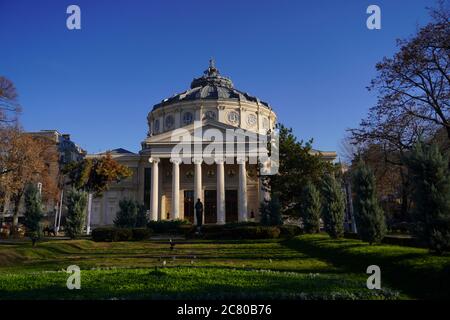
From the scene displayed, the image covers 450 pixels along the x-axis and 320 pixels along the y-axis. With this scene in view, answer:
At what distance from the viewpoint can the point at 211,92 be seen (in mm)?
65625

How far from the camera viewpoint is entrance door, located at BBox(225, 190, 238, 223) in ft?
176

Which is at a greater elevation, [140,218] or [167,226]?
[140,218]

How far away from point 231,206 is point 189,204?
5.94 metres

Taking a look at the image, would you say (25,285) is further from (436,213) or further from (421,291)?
(436,213)

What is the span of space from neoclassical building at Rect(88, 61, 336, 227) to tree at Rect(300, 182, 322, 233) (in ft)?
43.9

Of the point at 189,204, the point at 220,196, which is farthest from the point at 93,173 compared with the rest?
the point at 189,204

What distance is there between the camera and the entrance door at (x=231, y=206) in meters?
53.8

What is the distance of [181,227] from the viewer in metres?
37.2

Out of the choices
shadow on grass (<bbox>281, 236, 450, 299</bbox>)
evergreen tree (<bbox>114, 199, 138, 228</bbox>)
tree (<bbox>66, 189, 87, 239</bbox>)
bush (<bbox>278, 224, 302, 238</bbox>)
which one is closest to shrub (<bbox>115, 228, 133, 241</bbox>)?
tree (<bbox>66, 189, 87, 239</bbox>)

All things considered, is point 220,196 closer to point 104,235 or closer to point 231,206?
point 231,206

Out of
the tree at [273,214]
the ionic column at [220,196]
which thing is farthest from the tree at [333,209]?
the ionic column at [220,196]

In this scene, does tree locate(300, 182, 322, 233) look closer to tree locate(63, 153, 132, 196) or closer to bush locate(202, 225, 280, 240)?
bush locate(202, 225, 280, 240)

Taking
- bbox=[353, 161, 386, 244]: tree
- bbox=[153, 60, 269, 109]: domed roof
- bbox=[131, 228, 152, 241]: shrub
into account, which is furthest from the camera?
bbox=[153, 60, 269, 109]: domed roof

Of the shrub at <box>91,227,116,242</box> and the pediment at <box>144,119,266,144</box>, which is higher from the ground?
the pediment at <box>144,119,266,144</box>
